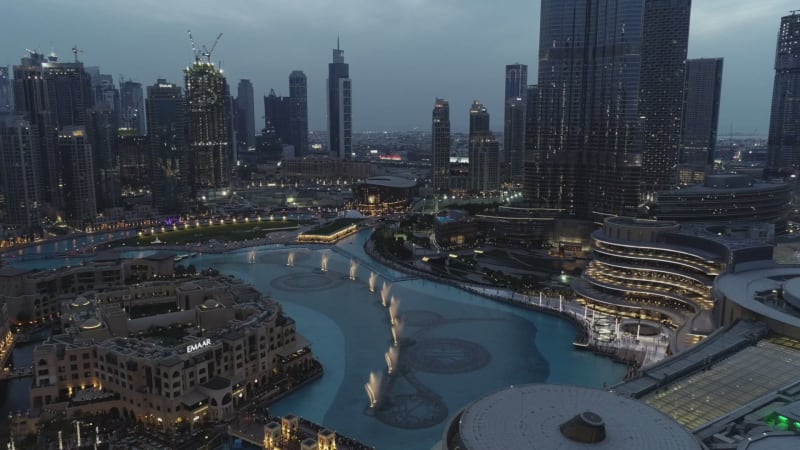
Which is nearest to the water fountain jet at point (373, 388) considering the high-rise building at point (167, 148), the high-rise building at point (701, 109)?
the high-rise building at point (167, 148)

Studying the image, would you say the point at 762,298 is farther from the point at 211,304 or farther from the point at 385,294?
the point at 211,304

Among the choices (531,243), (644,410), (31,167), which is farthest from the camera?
(31,167)

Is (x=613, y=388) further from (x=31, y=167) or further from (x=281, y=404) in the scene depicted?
(x=31, y=167)

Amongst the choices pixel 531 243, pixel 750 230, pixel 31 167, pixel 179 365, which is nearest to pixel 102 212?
pixel 31 167

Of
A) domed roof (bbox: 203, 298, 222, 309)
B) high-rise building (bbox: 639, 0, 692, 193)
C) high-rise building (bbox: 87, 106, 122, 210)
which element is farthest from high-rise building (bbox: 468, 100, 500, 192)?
domed roof (bbox: 203, 298, 222, 309)

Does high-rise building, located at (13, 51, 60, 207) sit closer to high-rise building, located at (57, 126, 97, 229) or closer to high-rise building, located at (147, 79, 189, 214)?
high-rise building, located at (57, 126, 97, 229)
